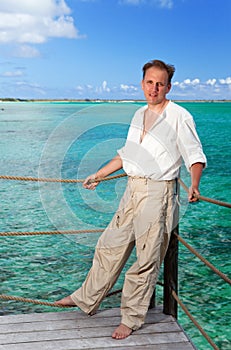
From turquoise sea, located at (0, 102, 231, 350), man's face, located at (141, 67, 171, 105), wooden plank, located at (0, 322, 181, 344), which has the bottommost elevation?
turquoise sea, located at (0, 102, 231, 350)

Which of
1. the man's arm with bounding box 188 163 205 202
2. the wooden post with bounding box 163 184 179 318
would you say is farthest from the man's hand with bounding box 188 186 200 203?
the wooden post with bounding box 163 184 179 318

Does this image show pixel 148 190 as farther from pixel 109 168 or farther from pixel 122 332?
pixel 122 332

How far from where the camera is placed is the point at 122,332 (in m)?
2.36

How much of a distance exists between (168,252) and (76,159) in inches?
530

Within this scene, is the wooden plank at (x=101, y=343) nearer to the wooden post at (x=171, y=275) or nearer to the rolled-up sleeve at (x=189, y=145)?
the wooden post at (x=171, y=275)

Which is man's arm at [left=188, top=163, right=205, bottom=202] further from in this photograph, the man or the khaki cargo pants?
the khaki cargo pants

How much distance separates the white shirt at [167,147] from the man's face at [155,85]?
0.07 meters

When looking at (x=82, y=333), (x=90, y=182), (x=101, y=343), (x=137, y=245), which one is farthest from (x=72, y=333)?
(x=90, y=182)

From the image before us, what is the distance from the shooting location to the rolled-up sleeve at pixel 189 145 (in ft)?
7.11

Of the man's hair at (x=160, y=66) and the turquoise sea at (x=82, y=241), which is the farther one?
the turquoise sea at (x=82, y=241)

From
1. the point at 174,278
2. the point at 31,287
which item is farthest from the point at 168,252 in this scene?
the point at 31,287

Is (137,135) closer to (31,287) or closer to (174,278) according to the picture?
(174,278)

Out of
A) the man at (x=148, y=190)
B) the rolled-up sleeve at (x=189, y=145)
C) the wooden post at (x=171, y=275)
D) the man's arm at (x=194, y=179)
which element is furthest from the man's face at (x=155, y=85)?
the wooden post at (x=171, y=275)

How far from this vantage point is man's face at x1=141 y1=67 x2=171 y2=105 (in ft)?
7.34
